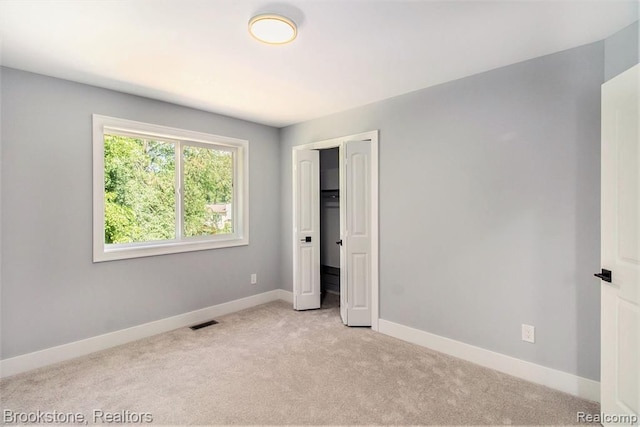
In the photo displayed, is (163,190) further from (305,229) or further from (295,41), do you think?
(295,41)

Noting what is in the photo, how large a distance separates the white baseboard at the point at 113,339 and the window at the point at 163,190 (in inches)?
29.7

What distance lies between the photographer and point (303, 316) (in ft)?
12.4

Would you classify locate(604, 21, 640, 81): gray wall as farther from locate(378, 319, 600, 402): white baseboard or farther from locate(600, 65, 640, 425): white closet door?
locate(378, 319, 600, 402): white baseboard

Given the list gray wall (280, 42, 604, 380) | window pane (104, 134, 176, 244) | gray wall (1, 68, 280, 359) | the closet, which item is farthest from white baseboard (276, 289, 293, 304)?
window pane (104, 134, 176, 244)

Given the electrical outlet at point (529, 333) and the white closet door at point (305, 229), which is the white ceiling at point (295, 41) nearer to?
the white closet door at point (305, 229)

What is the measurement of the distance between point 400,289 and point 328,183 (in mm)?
2196

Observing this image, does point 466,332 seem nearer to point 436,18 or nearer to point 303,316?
point 303,316

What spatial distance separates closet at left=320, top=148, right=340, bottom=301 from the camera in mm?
4754

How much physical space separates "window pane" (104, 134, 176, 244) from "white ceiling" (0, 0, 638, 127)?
631mm

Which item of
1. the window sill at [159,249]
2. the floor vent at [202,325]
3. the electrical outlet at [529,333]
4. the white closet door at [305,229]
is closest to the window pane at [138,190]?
the window sill at [159,249]

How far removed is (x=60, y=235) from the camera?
267 centimetres

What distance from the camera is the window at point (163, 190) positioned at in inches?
119

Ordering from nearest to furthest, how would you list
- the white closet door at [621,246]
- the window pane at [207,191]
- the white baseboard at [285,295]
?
the white closet door at [621,246] → the window pane at [207,191] → the white baseboard at [285,295]

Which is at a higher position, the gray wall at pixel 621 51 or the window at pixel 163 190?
the gray wall at pixel 621 51
